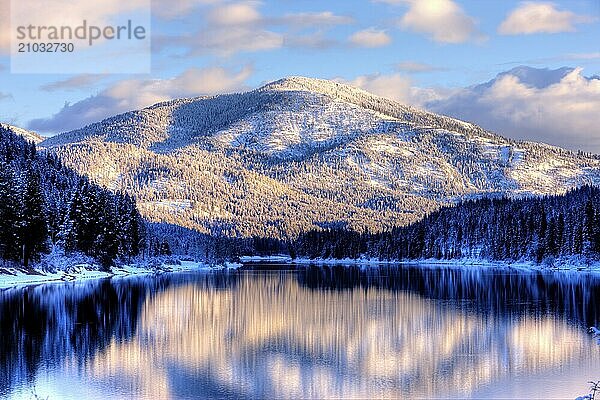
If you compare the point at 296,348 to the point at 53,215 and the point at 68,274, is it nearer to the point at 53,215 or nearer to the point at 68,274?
the point at 68,274

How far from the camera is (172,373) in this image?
3297 cm

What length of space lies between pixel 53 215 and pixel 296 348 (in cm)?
8392

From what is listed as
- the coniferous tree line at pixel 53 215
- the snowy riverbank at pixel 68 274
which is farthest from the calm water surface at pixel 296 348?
the coniferous tree line at pixel 53 215

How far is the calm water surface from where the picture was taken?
29984 millimetres

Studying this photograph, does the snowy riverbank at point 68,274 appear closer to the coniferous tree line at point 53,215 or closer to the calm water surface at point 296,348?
→ the coniferous tree line at point 53,215

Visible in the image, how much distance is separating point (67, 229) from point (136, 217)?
3851 cm

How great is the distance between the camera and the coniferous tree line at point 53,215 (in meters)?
93.7

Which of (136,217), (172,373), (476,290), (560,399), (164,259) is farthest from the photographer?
(164,259)

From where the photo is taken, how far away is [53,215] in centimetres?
11438

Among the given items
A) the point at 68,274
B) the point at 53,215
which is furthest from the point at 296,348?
the point at 53,215

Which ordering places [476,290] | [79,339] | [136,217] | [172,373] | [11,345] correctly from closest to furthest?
[172,373], [11,345], [79,339], [476,290], [136,217]

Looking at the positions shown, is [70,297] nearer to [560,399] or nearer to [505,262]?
[560,399]

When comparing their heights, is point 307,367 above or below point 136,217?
below

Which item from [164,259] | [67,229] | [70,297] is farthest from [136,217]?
[70,297]
